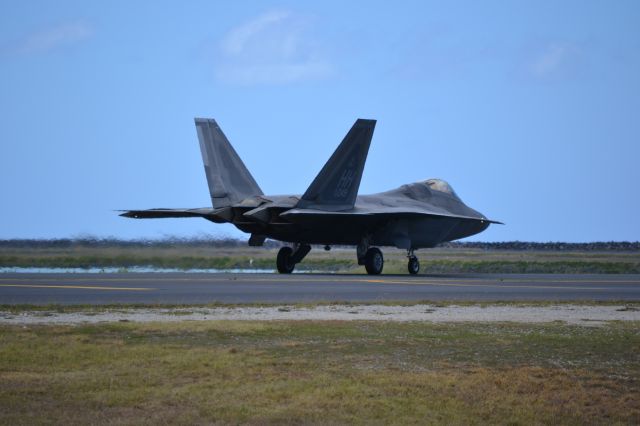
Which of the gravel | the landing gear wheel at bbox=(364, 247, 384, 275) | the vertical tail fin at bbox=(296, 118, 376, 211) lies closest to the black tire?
the landing gear wheel at bbox=(364, 247, 384, 275)

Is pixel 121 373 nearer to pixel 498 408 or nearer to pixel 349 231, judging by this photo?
pixel 498 408

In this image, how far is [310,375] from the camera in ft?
32.2

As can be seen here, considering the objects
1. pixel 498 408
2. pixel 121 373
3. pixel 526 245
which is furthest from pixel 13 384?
pixel 526 245

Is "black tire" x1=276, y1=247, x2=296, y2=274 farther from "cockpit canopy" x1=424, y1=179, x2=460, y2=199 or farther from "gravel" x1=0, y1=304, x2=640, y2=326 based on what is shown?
"gravel" x1=0, y1=304, x2=640, y2=326

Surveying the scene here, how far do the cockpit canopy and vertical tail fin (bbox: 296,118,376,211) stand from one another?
6.32m

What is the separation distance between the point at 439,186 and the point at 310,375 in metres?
26.1

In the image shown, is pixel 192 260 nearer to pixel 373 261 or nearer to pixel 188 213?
pixel 188 213

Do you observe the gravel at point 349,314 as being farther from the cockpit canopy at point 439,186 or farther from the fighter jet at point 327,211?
the cockpit canopy at point 439,186

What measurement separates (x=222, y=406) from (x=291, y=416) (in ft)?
2.13

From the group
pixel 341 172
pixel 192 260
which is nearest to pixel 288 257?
pixel 341 172

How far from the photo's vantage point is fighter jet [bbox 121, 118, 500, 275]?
2902cm

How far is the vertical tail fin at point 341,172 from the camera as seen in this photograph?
2897 centimetres

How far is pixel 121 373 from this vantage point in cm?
975

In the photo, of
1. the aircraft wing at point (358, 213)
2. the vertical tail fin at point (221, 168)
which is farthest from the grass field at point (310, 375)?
the vertical tail fin at point (221, 168)
